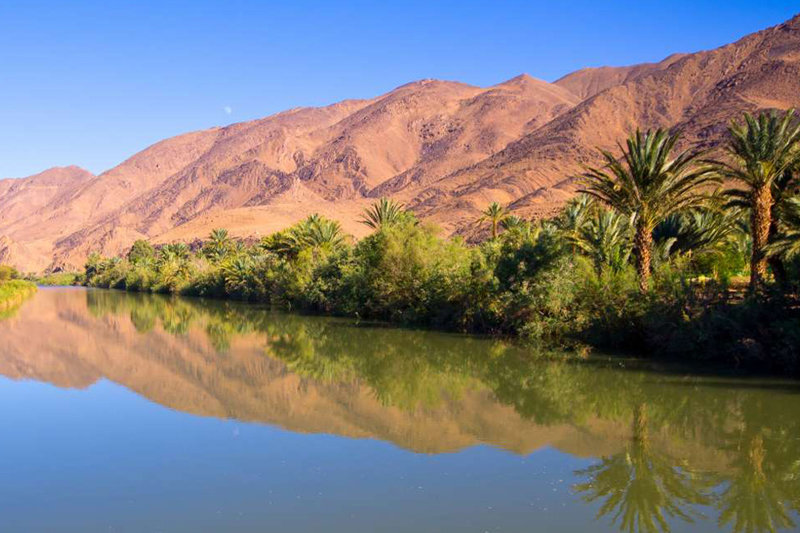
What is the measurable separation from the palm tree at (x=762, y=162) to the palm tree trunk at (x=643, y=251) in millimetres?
2974

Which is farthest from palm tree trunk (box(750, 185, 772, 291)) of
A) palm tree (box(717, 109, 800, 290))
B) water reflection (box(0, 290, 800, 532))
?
water reflection (box(0, 290, 800, 532))

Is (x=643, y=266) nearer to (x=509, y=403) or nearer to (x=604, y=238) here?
(x=604, y=238)

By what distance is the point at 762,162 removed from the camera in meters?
19.8

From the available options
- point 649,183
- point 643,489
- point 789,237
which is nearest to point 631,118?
point 649,183

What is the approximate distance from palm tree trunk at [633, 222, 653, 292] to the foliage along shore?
4cm

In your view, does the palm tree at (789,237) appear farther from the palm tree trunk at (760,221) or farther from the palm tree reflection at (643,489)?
the palm tree reflection at (643,489)

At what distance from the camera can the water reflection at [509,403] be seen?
10.1 meters

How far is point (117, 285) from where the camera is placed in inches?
4198

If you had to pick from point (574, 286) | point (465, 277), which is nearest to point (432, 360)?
point (574, 286)

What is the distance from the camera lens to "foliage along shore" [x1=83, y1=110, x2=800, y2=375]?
65.1 ft

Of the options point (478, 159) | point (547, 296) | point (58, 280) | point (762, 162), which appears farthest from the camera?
point (478, 159)

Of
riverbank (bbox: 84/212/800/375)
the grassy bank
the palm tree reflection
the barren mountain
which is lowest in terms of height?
the grassy bank

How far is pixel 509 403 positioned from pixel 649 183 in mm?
9865

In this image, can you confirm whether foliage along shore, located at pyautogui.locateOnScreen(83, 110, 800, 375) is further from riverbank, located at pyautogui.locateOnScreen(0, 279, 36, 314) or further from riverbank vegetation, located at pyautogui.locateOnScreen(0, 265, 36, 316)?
riverbank, located at pyautogui.locateOnScreen(0, 279, 36, 314)
